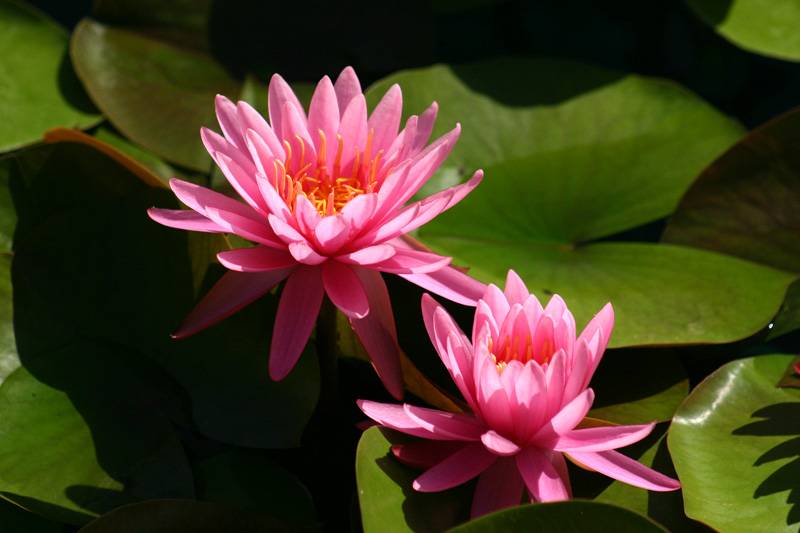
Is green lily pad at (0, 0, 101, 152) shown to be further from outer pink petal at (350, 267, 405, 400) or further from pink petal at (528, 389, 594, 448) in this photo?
pink petal at (528, 389, 594, 448)

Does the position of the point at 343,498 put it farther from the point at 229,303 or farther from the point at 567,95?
the point at 567,95

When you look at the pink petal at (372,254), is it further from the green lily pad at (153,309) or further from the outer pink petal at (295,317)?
the green lily pad at (153,309)

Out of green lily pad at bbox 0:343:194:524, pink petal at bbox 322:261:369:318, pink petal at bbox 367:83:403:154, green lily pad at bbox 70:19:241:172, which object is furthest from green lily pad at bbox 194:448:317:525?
green lily pad at bbox 70:19:241:172

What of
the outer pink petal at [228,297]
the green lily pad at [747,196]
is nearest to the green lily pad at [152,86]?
the outer pink petal at [228,297]

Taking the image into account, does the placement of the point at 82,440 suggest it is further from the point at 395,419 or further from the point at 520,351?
the point at 520,351

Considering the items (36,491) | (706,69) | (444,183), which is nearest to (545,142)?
(444,183)
